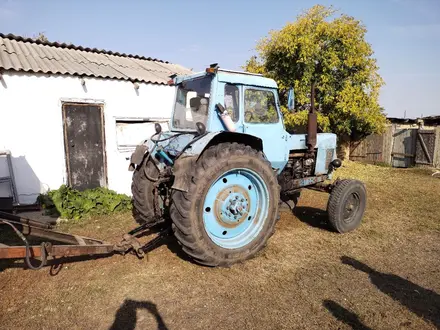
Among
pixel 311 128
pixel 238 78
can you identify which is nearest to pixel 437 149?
pixel 311 128

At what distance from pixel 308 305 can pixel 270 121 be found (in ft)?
8.48

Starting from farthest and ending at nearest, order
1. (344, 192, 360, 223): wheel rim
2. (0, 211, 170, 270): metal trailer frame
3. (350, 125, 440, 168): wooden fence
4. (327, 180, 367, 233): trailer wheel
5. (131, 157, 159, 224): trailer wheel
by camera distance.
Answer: (350, 125, 440, 168): wooden fence
(344, 192, 360, 223): wheel rim
(327, 180, 367, 233): trailer wheel
(131, 157, 159, 224): trailer wheel
(0, 211, 170, 270): metal trailer frame

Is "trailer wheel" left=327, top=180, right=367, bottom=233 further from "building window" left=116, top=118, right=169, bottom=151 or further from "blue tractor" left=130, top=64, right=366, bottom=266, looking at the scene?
"building window" left=116, top=118, right=169, bottom=151

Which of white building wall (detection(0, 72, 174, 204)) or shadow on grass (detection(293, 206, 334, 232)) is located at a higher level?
white building wall (detection(0, 72, 174, 204))

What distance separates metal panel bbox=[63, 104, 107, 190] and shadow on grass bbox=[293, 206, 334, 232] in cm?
444

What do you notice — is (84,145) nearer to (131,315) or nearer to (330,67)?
(131,315)

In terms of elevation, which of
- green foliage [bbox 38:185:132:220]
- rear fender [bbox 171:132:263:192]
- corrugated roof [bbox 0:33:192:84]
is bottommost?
green foliage [bbox 38:185:132:220]

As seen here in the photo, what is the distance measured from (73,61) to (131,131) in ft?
6.85

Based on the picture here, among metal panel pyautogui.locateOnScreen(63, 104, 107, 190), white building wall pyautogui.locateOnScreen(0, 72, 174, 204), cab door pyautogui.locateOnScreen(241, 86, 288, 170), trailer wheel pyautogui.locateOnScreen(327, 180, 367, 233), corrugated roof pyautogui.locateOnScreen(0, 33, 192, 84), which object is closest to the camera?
cab door pyautogui.locateOnScreen(241, 86, 288, 170)

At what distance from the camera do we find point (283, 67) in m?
10.9

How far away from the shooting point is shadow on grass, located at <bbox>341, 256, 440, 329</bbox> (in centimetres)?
286

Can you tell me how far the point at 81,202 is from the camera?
19.7 ft

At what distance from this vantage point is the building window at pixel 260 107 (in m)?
4.24

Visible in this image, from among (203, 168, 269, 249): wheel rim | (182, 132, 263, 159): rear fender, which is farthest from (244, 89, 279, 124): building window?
(203, 168, 269, 249): wheel rim
